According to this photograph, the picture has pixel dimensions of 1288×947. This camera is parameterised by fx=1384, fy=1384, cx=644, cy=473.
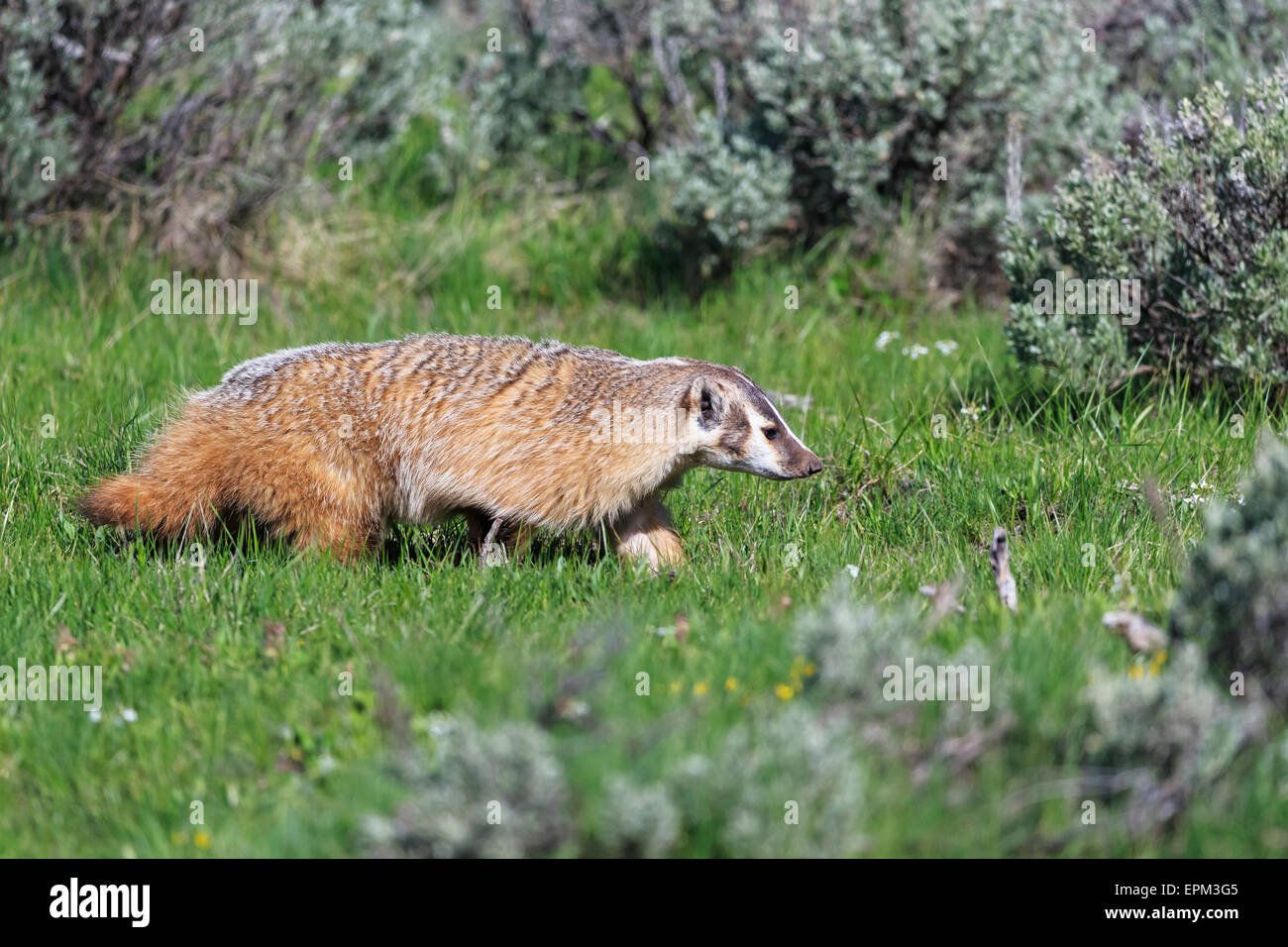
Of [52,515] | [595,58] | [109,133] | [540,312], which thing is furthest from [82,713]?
[595,58]

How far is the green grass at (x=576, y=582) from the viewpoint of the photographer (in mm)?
3094

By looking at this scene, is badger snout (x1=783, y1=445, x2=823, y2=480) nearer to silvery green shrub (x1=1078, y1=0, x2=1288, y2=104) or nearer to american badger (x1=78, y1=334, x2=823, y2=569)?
american badger (x1=78, y1=334, x2=823, y2=569)

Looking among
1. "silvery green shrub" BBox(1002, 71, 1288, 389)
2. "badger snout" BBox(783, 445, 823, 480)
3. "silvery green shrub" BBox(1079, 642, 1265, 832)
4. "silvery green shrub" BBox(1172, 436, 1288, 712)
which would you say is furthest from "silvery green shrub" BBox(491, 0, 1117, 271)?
"silvery green shrub" BBox(1079, 642, 1265, 832)

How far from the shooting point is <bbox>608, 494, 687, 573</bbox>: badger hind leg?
524 cm

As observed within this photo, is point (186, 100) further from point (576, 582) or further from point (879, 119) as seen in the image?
point (576, 582)

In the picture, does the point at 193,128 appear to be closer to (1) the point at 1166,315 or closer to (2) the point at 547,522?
(2) the point at 547,522

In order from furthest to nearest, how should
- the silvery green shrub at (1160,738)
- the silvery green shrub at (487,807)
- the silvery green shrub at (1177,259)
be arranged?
the silvery green shrub at (1177,259), the silvery green shrub at (1160,738), the silvery green shrub at (487,807)

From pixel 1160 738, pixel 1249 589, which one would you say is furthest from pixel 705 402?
pixel 1160 738

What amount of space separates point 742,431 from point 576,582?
34.7 inches

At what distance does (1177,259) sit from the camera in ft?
21.0

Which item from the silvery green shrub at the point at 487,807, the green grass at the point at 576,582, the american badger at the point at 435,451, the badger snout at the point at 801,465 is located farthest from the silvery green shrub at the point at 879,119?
the silvery green shrub at the point at 487,807

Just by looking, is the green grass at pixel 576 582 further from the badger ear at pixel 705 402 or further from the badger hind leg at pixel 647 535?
the badger ear at pixel 705 402

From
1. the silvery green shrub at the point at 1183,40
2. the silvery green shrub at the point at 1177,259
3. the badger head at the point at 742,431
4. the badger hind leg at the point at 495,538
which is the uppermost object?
the silvery green shrub at the point at 1183,40

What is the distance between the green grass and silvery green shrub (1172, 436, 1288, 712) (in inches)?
10.7
